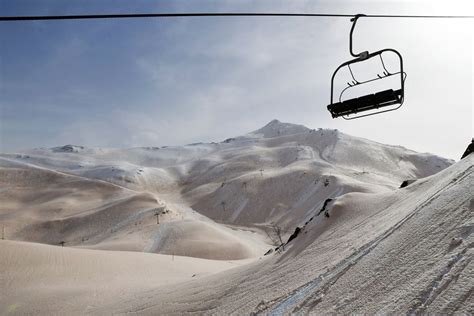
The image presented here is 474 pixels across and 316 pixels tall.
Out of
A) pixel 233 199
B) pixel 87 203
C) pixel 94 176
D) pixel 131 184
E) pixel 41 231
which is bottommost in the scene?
pixel 233 199

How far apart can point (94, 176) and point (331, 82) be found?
2325 inches

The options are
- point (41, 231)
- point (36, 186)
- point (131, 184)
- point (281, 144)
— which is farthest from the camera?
point (281, 144)

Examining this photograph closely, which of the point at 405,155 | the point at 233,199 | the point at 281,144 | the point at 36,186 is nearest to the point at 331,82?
the point at 233,199

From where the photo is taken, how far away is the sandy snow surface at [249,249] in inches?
153

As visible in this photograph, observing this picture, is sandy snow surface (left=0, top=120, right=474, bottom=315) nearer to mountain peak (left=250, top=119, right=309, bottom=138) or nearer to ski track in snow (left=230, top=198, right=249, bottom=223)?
ski track in snow (left=230, top=198, right=249, bottom=223)

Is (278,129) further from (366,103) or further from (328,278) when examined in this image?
(328,278)

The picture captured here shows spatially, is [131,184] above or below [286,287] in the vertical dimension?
above

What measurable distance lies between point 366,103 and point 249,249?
19.5 meters

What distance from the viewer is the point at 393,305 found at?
3389mm

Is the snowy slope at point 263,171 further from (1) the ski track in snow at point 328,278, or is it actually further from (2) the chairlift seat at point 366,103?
(2) the chairlift seat at point 366,103

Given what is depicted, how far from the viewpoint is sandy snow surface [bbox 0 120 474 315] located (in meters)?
3.88

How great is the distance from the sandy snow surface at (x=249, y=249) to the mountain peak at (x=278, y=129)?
153 ft

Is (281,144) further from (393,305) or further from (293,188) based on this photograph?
(393,305)

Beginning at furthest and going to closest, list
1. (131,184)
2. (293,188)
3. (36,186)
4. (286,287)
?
(131,184) → (36,186) → (293,188) → (286,287)
